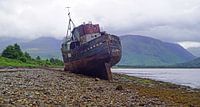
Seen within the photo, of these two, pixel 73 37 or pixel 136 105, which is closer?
pixel 136 105

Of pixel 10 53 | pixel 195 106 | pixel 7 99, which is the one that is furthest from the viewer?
pixel 10 53

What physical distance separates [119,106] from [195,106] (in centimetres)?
793

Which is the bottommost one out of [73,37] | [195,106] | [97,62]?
[195,106]

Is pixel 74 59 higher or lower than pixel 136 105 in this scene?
higher

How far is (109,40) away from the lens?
5794cm

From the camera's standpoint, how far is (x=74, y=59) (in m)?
67.4

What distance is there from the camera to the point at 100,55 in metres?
58.1

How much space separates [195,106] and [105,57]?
2970cm

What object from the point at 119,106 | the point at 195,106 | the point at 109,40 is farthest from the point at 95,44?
the point at 119,106

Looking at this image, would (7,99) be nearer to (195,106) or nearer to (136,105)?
(136,105)

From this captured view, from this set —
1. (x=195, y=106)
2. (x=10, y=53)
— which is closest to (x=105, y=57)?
(x=195, y=106)

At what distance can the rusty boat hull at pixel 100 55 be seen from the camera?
→ 5753 centimetres

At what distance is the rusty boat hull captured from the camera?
57.5 m

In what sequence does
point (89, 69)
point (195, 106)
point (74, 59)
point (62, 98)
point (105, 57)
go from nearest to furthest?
point (62, 98) → point (195, 106) → point (105, 57) → point (89, 69) → point (74, 59)
